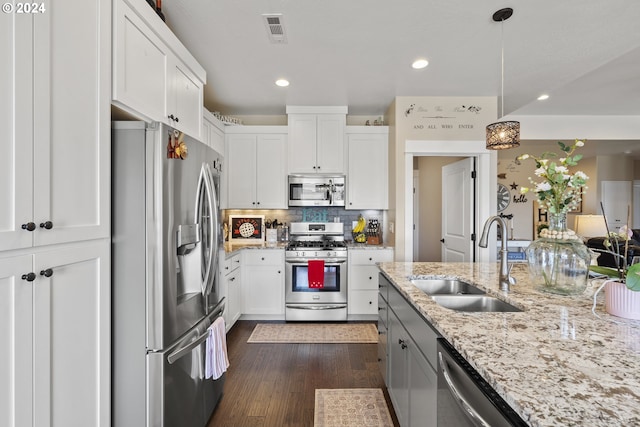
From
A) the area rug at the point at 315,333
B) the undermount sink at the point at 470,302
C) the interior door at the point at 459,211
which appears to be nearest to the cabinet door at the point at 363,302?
the area rug at the point at 315,333

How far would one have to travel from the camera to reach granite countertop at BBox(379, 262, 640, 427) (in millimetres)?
641

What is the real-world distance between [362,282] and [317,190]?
130cm

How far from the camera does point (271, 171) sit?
396cm

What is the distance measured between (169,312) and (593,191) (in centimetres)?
887

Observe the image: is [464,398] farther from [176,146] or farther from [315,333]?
[315,333]

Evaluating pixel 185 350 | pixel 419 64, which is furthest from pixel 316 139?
pixel 185 350

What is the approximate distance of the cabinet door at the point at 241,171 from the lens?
395cm

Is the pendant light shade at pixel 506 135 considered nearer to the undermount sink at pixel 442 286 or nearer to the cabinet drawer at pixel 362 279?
the undermount sink at pixel 442 286

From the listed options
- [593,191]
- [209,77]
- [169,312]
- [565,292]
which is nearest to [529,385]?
[565,292]

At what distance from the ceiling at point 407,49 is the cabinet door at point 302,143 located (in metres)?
0.22

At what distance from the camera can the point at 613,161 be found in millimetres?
6797

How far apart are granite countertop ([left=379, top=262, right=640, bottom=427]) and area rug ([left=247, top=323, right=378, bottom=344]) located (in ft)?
6.34

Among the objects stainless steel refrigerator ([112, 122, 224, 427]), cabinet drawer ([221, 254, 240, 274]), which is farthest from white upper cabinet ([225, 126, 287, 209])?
stainless steel refrigerator ([112, 122, 224, 427])
